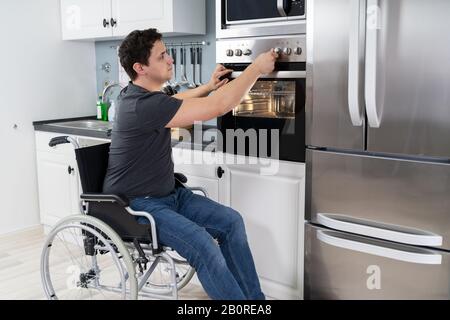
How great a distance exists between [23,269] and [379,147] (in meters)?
2.23

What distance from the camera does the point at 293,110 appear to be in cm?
212

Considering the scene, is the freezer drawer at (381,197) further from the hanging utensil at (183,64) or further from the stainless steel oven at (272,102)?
the hanging utensil at (183,64)

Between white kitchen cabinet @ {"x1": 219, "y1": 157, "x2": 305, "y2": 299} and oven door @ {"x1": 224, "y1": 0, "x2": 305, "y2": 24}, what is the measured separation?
2.10 feet

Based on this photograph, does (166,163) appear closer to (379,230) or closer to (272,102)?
(272,102)

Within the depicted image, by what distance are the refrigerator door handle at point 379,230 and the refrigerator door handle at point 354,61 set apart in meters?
0.42

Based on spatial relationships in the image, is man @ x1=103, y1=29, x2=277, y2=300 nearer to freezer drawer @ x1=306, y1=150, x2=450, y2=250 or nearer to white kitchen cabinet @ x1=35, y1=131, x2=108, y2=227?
freezer drawer @ x1=306, y1=150, x2=450, y2=250

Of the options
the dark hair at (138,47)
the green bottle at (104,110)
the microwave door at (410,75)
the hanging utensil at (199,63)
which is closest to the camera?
the microwave door at (410,75)

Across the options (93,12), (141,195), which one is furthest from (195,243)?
(93,12)

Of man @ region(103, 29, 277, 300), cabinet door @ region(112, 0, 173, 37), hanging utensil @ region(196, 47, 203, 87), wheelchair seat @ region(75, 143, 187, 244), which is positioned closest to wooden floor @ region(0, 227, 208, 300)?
man @ region(103, 29, 277, 300)

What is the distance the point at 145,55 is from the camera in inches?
79.1

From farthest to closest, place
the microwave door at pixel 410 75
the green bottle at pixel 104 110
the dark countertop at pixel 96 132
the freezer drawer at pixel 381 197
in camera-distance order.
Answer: the green bottle at pixel 104 110, the dark countertop at pixel 96 132, the freezer drawer at pixel 381 197, the microwave door at pixel 410 75

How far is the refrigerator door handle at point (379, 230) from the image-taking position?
1751mm

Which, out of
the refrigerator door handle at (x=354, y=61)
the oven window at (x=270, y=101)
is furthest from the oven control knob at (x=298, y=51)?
the refrigerator door handle at (x=354, y=61)
